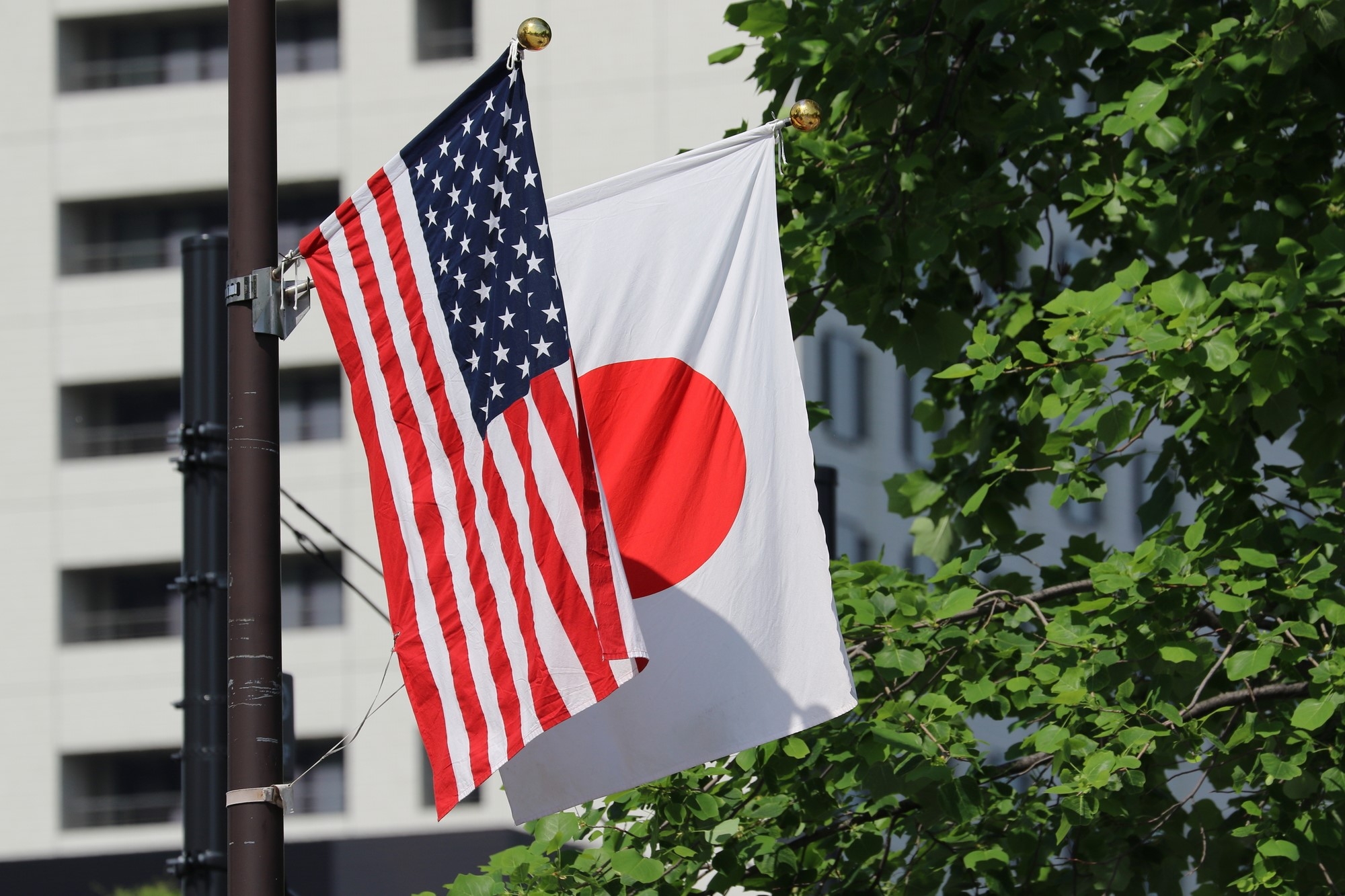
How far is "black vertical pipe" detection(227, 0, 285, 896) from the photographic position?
566cm

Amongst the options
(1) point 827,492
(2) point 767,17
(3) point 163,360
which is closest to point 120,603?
(3) point 163,360

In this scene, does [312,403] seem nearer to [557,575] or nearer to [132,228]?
[132,228]

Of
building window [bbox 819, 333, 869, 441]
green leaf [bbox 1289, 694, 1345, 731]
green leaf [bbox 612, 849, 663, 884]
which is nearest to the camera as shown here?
green leaf [bbox 1289, 694, 1345, 731]

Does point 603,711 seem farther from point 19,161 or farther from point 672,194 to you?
point 19,161

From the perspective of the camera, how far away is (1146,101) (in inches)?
327

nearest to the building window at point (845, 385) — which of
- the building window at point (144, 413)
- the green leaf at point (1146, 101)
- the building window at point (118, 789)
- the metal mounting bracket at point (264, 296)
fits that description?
the building window at point (144, 413)

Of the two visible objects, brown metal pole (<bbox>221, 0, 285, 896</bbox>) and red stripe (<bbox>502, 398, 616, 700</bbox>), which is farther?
brown metal pole (<bbox>221, 0, 285, 896</bbox>)

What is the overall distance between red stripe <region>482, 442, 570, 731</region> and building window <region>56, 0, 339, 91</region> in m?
33.9

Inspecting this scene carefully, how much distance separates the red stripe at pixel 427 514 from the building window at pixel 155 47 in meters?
33.4

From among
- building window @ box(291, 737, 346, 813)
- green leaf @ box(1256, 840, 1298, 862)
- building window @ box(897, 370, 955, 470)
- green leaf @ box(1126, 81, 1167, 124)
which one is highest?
building window @ box(897, 370, 955, 470)

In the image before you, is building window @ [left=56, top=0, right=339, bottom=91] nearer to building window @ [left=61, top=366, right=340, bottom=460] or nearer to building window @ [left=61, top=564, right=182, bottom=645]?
building window @ [left=61, top=366, right=340, bottom=460]

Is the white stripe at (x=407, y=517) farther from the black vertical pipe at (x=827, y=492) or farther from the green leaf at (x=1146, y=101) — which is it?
the black vertical pipe at (x=827, y=492)

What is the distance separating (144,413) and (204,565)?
31505mm

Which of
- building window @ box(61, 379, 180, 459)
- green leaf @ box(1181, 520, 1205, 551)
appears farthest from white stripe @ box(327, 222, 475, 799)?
building window @ box(61, 379, 180, 459)
